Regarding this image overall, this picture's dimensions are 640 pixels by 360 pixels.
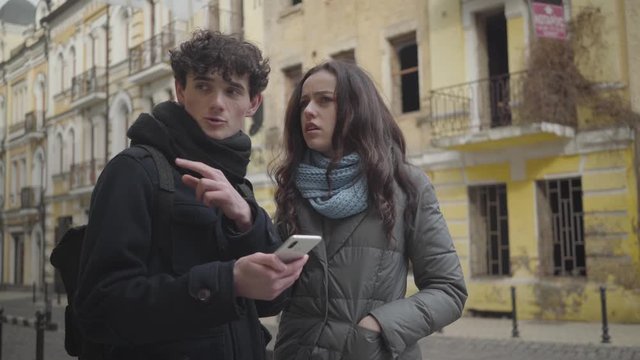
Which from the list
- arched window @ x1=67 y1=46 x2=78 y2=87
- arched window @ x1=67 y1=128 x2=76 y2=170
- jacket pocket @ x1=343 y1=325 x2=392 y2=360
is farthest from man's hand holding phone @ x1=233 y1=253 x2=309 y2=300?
arched window @ x1=67 y1=46 x2=78 y2=87

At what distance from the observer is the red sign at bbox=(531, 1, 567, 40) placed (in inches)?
404

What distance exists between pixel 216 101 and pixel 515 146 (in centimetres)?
1024

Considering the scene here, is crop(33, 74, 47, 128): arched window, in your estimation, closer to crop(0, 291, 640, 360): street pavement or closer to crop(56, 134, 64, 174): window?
crop(56, 134, 64, 174): window

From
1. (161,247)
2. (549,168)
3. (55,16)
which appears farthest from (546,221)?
(55,16)

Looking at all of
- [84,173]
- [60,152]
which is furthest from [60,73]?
[84,173]

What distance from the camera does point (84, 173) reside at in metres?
21.7

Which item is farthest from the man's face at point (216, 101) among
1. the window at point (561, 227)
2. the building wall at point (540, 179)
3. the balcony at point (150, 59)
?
the balcony at point (150, 59)

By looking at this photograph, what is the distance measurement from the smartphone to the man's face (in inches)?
18.1

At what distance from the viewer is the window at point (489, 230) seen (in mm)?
11828

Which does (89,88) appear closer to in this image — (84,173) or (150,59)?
(84,173)

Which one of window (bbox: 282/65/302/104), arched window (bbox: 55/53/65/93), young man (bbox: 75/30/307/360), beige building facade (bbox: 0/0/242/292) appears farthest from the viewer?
arched window (bbox: 55/53/65/93)

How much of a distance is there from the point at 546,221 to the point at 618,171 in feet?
4.72

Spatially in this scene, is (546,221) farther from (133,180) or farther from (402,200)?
(133,180)

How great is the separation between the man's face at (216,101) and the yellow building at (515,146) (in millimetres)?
9328
